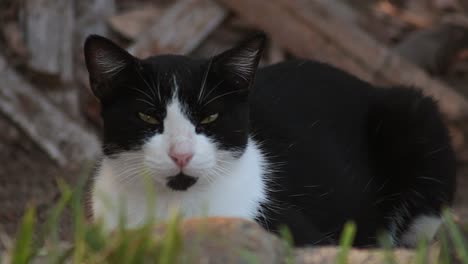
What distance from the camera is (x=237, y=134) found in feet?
7.49

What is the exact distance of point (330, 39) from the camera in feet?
13.7

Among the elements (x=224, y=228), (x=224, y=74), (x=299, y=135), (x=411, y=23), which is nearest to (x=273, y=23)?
(x=411, y=23)

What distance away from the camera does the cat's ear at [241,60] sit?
88.9 inches

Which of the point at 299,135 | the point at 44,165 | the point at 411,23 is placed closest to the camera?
the point at 299,135

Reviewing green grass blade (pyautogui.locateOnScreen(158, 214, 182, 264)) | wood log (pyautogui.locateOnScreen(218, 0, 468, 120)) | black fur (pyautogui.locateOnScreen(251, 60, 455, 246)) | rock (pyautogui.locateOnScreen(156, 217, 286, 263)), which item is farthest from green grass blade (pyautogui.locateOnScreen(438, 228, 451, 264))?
wood log (pyautogui.locateOnScreen(218, 0, 468, 120))

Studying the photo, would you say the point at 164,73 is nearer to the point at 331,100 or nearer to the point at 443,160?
the point at 331,100

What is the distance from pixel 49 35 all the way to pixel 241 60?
197 cm

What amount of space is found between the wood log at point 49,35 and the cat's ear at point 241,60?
192cm

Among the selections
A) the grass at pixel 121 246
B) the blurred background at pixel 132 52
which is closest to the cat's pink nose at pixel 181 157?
the grass at pixel 121 246

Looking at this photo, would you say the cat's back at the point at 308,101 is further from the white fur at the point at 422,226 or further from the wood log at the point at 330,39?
the wood log at the point at 330,39

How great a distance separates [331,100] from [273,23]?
4.62ft

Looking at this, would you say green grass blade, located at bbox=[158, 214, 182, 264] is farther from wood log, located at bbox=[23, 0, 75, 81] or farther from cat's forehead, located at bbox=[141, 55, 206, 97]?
wood log, located at bbox=[23, 0, 75, 81]

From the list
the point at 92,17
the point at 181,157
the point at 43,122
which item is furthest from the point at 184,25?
the point at 181,157

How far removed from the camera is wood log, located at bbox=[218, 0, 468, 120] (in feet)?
13.7
